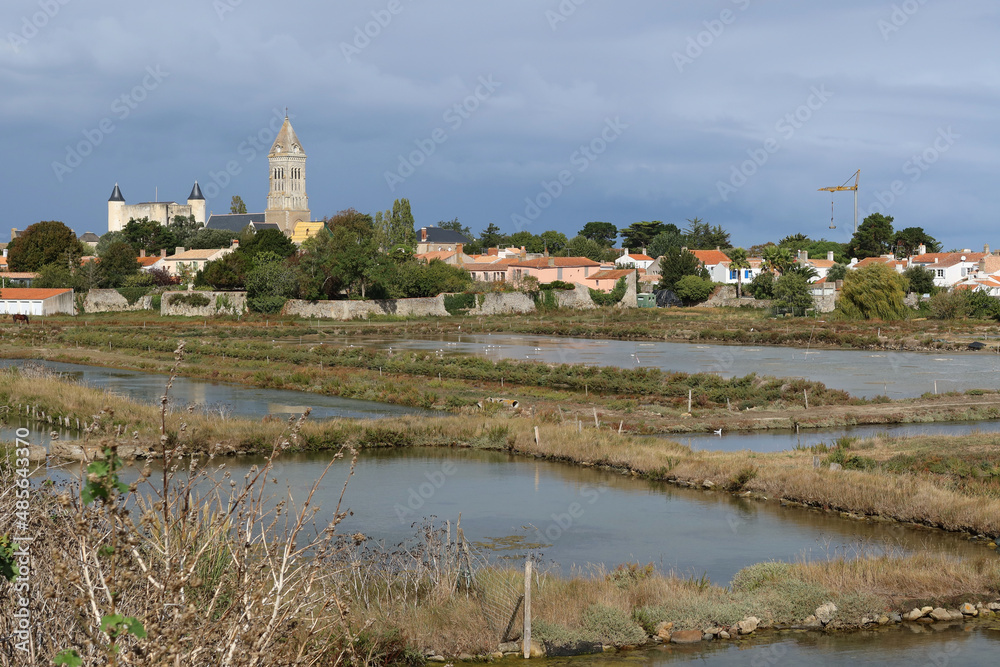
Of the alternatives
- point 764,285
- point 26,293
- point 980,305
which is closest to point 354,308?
point 26,293

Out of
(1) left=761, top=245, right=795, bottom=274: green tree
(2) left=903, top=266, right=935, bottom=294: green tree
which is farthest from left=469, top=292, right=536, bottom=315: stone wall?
(2) left=903, top=266, right=935, bottom=294: green tree

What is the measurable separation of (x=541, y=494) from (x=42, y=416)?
50.2 ft

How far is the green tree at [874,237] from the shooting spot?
4811 inches

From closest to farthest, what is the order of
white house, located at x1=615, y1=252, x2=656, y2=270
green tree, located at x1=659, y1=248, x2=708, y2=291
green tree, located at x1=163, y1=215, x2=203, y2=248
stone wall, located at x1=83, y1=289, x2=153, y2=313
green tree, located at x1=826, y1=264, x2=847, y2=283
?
1. stone wall, located at x1=83, y1=289, x2=153, y2=313
2. green tree, located at x1=659, y1=248, x2=708, y2=291
3. green tree, located at x1=826, y1=264, x2=847, y2=283
4. green tree, located at x1=163, y1=215, x2=203, y2=248
5. white house, located at x1=615, y1=252, x2=656, y2=270

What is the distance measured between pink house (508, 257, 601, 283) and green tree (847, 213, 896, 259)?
44447 mm

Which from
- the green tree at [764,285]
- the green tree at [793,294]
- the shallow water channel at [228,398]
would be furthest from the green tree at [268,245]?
the green tree at [793,294]

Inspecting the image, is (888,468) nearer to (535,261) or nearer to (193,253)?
(535,261)

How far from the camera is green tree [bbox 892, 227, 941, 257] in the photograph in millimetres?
122438

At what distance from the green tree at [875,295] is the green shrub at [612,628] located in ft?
221

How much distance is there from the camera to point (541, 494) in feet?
66.1

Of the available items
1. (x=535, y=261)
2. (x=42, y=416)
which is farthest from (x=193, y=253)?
(x=42, y=416)

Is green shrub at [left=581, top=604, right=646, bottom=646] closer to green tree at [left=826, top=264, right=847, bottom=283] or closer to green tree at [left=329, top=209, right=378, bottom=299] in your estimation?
green tree at [left=329, top=209, right=378, bottom=299]

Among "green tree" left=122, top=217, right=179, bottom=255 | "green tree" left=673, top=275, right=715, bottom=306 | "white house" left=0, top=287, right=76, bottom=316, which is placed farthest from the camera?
"green tree" left=122, top=217, right=179, bottom=255

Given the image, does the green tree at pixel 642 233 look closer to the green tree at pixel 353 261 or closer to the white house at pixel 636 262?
the white house at pixel 636 262
